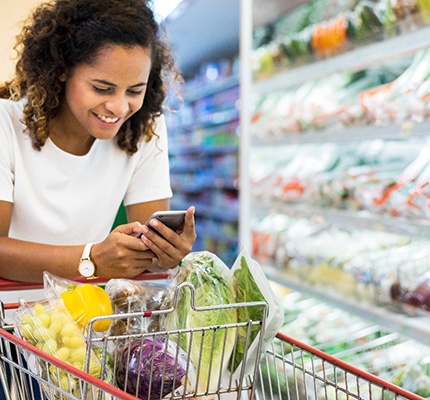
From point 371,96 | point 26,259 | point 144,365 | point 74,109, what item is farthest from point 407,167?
point 144,365

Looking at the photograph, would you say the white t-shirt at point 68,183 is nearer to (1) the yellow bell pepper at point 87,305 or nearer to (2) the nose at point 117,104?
(2) the nose at point 117,104

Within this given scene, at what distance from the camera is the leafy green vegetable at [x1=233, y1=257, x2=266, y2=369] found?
3.26 feet

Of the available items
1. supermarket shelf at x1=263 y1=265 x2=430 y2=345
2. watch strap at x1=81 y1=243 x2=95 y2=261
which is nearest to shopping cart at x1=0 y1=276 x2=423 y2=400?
watch strap at x1=81 y1=243 x2=95 y2=261

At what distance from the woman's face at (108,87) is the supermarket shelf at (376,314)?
4.58 ft

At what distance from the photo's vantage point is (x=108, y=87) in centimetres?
142

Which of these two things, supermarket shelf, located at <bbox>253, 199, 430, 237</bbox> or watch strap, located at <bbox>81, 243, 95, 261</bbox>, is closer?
watch strap, located at <bbox>81, 243, 95, 261</bbox>

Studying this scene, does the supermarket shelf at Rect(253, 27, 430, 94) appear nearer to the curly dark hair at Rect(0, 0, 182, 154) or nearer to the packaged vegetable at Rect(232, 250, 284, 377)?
the curly dark hair at Rect(0, 0, 182, 154)

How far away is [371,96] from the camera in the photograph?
2703mm

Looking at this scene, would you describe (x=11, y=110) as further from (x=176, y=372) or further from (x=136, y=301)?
(x=176, y=372)

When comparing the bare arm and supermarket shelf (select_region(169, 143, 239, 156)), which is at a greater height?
supermarket shelf (select_region(169, 143, 239, 156))

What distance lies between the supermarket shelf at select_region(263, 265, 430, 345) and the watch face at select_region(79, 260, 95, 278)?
4.61 ft

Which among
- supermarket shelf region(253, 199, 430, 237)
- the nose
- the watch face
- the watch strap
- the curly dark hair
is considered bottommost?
supermarket shelf region(253, 199, 430, 237)

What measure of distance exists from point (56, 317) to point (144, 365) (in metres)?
0.16

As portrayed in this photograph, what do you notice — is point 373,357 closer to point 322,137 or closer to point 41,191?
point 322,137
